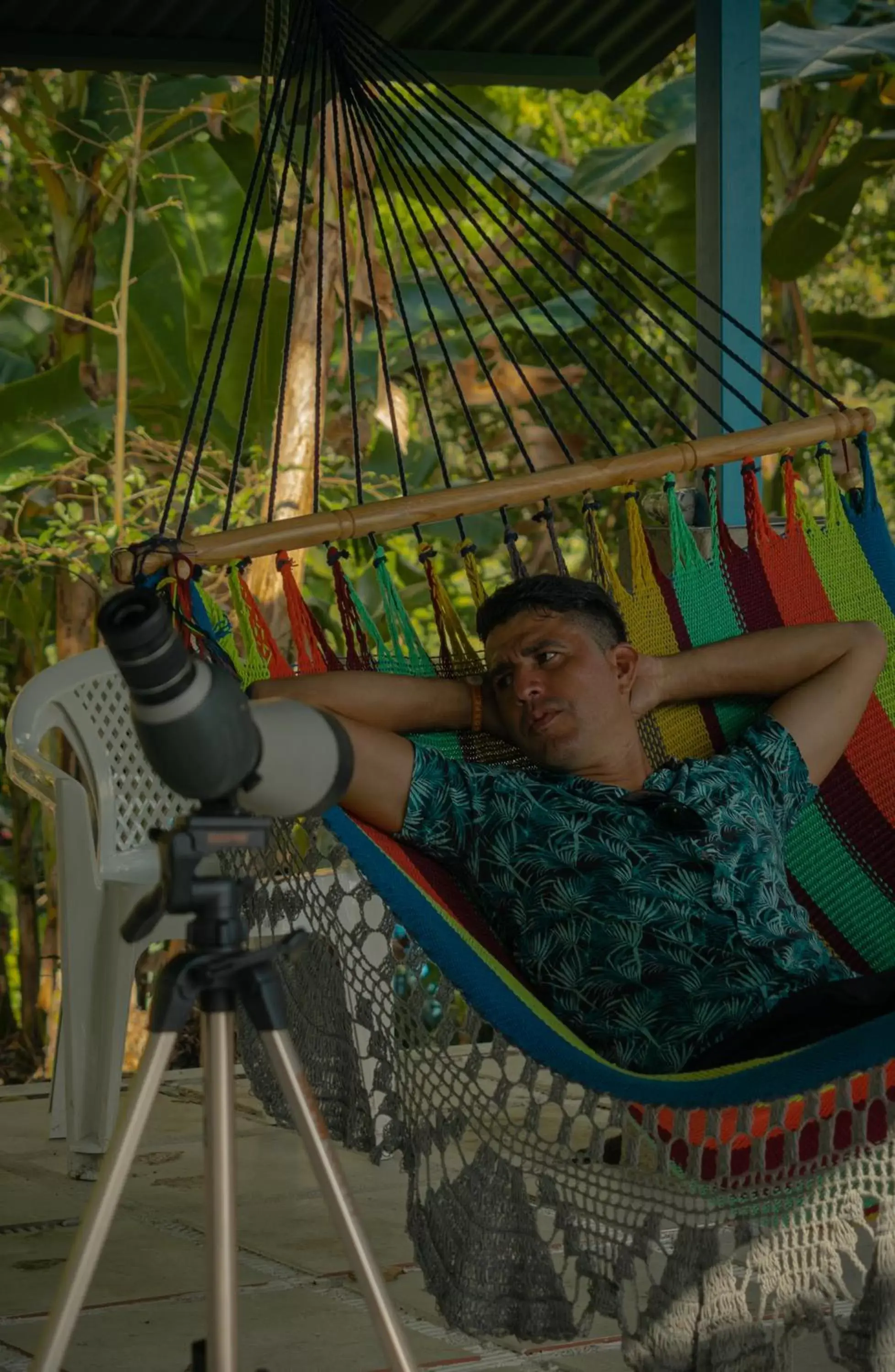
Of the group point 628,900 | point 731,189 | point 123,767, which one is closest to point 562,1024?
point 628,900

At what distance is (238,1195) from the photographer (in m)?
2.97

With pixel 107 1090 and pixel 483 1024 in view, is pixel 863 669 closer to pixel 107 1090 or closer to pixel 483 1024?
pixel 483 1024

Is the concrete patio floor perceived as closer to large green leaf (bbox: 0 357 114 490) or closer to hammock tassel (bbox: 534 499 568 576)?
hammock tassel (bbox: 534 499 568 576)

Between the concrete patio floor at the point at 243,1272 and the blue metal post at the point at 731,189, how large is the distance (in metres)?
1.60

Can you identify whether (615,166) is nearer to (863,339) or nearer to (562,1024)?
(863,339)

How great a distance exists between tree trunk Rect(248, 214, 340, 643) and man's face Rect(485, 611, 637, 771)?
284 cm

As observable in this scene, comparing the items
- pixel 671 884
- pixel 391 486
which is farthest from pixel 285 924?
pixel 391 486

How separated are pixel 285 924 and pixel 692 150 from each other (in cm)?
434

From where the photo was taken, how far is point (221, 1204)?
1.30 meters

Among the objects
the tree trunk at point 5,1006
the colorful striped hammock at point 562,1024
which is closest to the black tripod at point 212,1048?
the colorful striped hammock at point 562,1024

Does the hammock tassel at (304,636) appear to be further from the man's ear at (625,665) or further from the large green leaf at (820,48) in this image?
Answer: the large green leaf at (820,48)

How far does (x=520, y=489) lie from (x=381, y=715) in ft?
1.80

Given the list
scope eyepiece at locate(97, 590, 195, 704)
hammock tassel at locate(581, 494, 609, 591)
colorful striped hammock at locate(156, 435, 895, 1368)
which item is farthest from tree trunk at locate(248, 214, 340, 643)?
scope eyepiece at locate(97, 590, 195, 704)

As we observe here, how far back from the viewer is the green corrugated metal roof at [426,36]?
3.88 m
